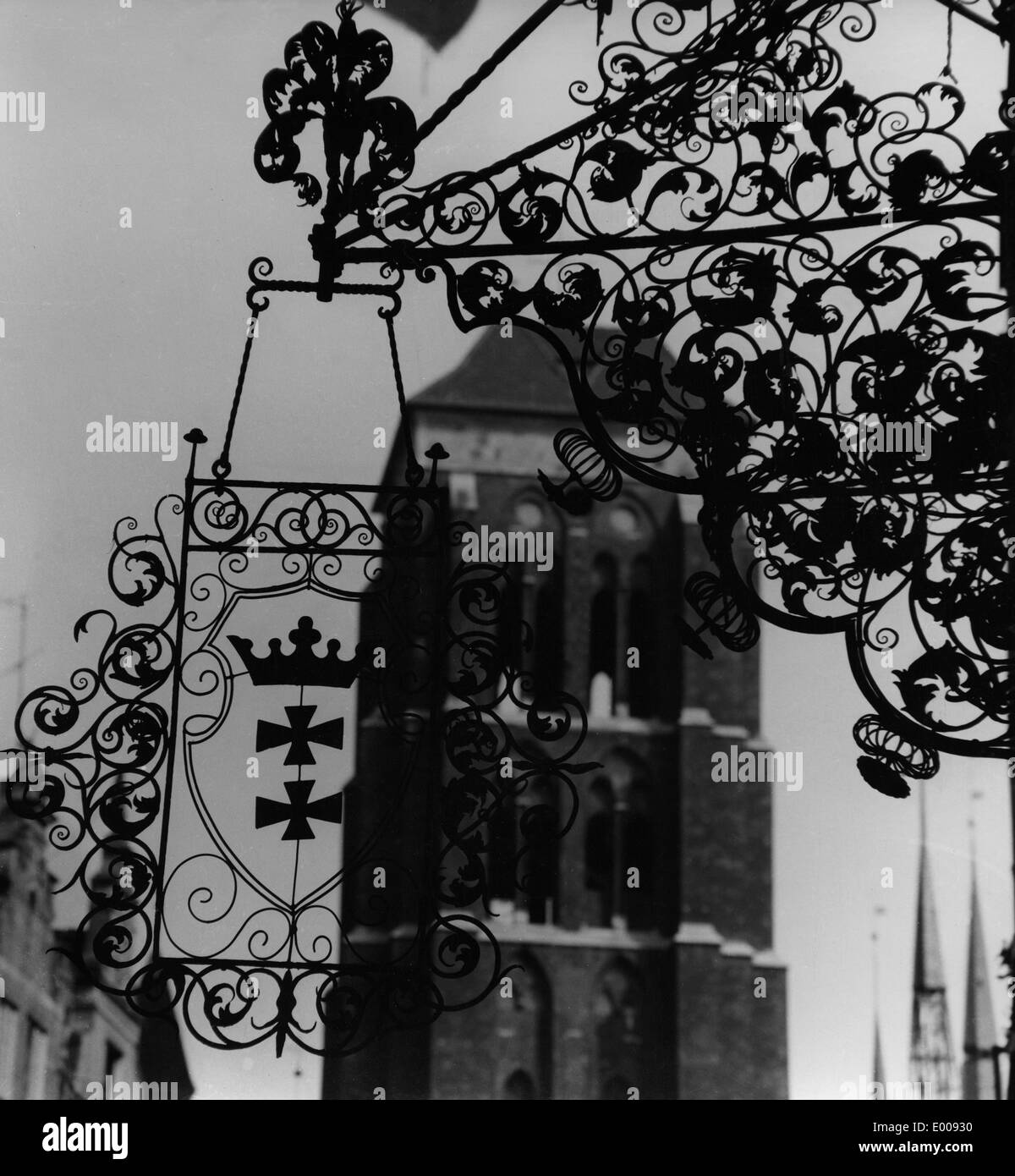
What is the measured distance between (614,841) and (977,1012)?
7.74m

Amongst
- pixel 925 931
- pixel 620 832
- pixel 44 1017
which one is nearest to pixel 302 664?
pixel 44 1017

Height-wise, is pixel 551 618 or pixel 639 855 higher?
pixel 551 618

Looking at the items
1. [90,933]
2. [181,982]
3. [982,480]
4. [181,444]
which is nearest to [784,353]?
[982,480]

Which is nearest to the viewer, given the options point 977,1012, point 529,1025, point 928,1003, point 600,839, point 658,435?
point 658,435

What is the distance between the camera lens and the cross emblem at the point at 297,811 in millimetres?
5062

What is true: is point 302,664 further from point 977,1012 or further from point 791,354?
point 977,1012

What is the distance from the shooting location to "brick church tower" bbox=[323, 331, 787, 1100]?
37.3 metres

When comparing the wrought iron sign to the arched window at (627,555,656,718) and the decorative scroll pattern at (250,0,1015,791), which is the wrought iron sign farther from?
the arched window at (627,555,656,718)

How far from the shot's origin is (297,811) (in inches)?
200

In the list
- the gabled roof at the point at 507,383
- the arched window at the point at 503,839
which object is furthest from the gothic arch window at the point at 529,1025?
the arched window at the point at 503,839

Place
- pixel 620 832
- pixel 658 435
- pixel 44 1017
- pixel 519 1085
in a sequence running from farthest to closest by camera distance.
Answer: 1. pixel 620 832
2. pixel 519 1085
3. pixel 44 1017
4. pixel 658 435

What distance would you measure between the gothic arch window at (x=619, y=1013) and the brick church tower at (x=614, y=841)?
0.04 metres

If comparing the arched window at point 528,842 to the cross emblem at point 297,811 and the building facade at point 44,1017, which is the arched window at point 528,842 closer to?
the cross emblem at point 297,811

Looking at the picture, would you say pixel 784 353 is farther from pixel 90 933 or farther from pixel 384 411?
pixel 384 411
